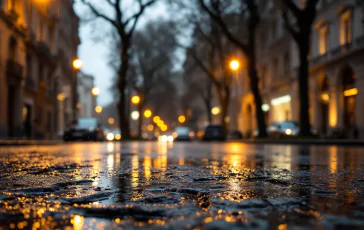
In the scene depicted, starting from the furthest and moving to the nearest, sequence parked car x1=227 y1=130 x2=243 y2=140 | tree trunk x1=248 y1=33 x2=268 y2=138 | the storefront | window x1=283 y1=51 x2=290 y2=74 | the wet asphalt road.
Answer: window x1=283 y1=51 x2=290 y2=74
the storefront
parked car x1=227 y1=130 x2=243 y2=140
tree trunk x1=248 y1=33 x2=268 y2=138
the wet asphalt road

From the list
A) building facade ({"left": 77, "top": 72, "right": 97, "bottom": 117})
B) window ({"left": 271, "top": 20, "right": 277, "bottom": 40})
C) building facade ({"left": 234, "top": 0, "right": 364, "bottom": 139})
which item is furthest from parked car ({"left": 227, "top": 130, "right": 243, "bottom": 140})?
building facade ({"left": 77, "top": 72, "right": 97, "bottom": 117})

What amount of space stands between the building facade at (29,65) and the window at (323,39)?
1868cm

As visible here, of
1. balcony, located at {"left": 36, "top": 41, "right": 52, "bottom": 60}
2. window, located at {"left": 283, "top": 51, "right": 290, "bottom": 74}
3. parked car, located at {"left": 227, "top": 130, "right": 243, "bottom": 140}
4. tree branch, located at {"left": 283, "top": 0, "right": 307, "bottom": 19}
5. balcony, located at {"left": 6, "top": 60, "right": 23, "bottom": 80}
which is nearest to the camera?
tree branch, located at {"left": 283, "top": 0, "right": 307, "bottom": 19}

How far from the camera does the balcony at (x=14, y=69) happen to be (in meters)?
25.9

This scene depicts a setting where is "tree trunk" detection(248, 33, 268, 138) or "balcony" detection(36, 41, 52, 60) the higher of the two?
"balcony" detection(36, 41, 52, 60)

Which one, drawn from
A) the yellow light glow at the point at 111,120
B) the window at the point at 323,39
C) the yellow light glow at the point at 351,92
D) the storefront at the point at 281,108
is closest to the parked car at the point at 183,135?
the storefront at the point at 281,108

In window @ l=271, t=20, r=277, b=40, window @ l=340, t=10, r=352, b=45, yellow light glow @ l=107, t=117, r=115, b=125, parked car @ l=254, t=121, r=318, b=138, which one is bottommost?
parked car @ l=254, t=121, r=318, b=138

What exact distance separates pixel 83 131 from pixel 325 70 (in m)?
18.1

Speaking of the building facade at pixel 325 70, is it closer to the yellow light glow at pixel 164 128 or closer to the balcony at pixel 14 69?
the balcony at pixel 14 69

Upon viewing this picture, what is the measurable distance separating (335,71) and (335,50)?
1501 millimetres

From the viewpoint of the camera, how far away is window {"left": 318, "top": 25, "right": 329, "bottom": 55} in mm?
34072

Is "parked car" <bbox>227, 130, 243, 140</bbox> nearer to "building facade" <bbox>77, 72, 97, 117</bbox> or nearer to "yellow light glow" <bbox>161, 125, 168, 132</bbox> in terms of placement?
"building facade" <bbox>77, 72, 97, 117</bbox>

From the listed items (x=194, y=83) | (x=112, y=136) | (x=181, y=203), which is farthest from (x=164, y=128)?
(x=181, y=203)

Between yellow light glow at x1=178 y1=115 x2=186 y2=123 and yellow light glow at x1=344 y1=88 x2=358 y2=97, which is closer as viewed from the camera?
yellow light glow at x1=344 y1=88 x2=358 y2=97
